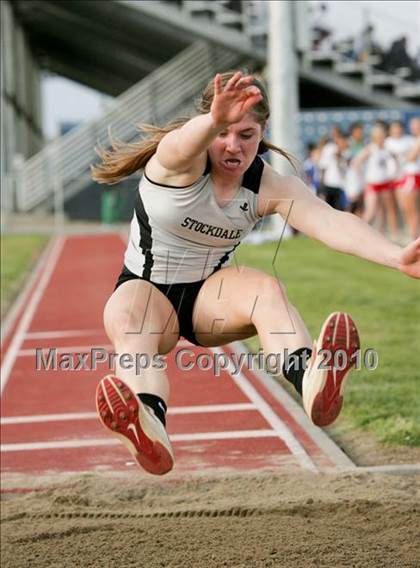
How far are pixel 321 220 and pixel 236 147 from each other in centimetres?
52

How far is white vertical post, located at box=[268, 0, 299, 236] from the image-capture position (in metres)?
18.2

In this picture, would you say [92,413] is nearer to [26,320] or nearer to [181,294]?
[181,294]

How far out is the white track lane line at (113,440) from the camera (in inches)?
285

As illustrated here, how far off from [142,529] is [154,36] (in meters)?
24.2

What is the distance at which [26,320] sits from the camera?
1262cm

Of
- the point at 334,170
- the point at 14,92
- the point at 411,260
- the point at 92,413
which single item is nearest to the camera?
the point at 411,260

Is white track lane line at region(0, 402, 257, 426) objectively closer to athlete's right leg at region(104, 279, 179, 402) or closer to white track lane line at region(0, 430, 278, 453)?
white track lane line at region(0, 430, 278, 453)

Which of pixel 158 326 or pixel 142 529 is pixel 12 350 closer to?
pixel 142 529

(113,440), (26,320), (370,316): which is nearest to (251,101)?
(113,440)

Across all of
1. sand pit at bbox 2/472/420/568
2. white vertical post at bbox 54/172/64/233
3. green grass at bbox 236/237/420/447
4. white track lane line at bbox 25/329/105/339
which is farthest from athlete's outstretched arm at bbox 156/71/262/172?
white vertical post at bbox 54/172/64/233

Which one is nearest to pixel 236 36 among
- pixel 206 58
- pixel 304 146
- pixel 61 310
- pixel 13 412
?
pixel 206 58

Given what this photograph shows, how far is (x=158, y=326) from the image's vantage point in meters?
4.63

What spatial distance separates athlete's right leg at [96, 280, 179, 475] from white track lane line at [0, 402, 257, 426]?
3279 millimetres

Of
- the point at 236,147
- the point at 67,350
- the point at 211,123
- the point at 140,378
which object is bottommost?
the point at 67,350
